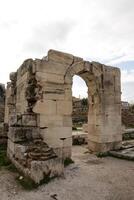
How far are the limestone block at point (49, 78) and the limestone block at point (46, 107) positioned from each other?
65 centimetres

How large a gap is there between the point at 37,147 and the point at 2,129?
311 centimetres

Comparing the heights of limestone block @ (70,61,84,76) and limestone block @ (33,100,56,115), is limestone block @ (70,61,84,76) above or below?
above

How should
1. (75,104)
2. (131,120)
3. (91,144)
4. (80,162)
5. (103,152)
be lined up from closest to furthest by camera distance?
(80,162), (103,152), (91,144), (131,120), (75,104)

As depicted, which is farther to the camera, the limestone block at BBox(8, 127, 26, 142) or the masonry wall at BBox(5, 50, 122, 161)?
the masonry wall at BBox(5, 50, 122, 161)

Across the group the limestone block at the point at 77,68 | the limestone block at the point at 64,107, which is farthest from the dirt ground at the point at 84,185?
the limestone block at the point at 77,68

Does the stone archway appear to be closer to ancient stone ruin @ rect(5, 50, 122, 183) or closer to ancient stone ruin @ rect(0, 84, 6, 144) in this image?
ancient stone ruin @ rect(5, 50, 122, 183)

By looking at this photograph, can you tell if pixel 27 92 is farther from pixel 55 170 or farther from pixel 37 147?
pixel 55 170

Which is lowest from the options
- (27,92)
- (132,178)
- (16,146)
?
(132,178)

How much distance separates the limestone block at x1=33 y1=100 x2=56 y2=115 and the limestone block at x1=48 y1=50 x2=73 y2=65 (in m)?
1.39

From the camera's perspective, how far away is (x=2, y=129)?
7.71m

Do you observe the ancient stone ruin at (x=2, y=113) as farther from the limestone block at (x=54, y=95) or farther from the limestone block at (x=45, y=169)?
the limestone block at (x=45, y=169)

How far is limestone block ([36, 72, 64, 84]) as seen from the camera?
6.28 meters

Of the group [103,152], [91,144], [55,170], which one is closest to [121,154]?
[103,152]

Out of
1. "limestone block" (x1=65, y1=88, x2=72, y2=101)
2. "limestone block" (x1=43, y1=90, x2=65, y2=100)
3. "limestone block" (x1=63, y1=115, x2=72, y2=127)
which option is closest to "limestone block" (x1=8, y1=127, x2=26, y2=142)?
"limestone block" (x1=43, y1=90, x2=65, y2=100)
